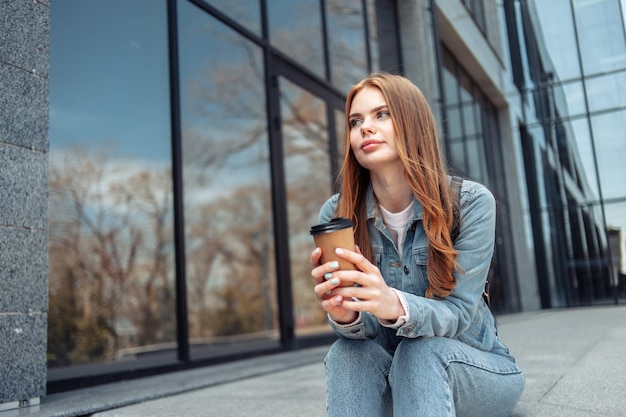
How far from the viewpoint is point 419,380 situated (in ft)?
4.45

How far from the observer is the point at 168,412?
223cm

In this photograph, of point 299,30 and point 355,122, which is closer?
point 355,122

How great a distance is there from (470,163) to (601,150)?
15.9 ft

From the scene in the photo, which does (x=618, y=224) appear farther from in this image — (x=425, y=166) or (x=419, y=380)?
(x=419, y=380)

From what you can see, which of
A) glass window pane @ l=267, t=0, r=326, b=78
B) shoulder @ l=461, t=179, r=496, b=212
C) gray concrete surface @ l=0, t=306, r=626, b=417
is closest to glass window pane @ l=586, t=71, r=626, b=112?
gray concrete surface @ l=0, t=306, r=626, b=417

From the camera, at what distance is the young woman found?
1364 mm

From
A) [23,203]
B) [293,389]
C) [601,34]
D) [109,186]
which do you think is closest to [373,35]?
[601,34]

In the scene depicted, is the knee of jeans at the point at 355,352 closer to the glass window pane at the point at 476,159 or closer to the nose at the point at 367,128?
the nose at the point at 367,128

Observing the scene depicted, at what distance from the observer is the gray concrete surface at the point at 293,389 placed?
1.96 m

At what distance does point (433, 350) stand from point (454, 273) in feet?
0.69

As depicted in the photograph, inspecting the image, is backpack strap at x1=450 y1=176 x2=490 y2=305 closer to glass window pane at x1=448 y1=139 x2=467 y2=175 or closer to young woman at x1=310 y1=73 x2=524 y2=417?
young woman at x1=310 y1=73 x2=524 y2=417

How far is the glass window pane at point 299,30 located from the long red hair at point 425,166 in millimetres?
4682

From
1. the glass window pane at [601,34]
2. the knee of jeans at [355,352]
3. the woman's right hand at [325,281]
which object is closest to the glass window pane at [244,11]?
the glass window pane at [601,34]

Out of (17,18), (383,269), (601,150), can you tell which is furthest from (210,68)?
(383,269)
